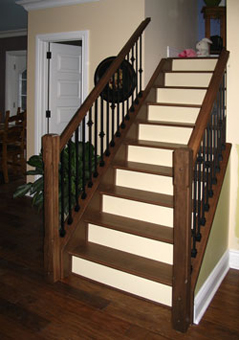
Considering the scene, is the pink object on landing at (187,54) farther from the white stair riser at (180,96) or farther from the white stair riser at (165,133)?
the white stair riser at (165,133)

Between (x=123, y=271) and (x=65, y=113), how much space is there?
3.21 meters

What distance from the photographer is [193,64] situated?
4.39m

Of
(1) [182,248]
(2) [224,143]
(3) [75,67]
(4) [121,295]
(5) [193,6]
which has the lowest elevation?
(4) [121,295]

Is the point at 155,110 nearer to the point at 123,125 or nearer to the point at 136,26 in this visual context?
the point at 123,125

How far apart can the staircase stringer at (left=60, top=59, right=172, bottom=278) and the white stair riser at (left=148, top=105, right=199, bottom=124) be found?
9 cm

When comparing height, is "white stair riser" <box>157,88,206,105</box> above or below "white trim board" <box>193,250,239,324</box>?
above

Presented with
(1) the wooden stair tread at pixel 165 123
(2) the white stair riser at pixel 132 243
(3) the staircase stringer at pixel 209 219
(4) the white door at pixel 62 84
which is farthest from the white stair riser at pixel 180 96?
(2) the white stair riser at pixel 132 243

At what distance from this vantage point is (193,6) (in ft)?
18.2

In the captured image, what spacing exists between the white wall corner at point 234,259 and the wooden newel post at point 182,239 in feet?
3.19

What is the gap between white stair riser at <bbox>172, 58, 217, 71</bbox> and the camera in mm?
4316

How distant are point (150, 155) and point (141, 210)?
664 millimetres

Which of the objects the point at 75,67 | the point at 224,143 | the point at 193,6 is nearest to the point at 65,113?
the point at 75,67

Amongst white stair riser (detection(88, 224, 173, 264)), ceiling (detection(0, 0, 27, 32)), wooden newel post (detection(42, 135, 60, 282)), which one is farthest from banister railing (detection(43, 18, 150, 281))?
ceiling (detection(0, 0, 27, 32))

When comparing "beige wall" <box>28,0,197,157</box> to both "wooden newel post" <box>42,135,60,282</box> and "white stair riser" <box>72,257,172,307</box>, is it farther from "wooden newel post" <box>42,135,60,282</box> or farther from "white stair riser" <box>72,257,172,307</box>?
"white stair riser" <box>72,257,172,307</box>
